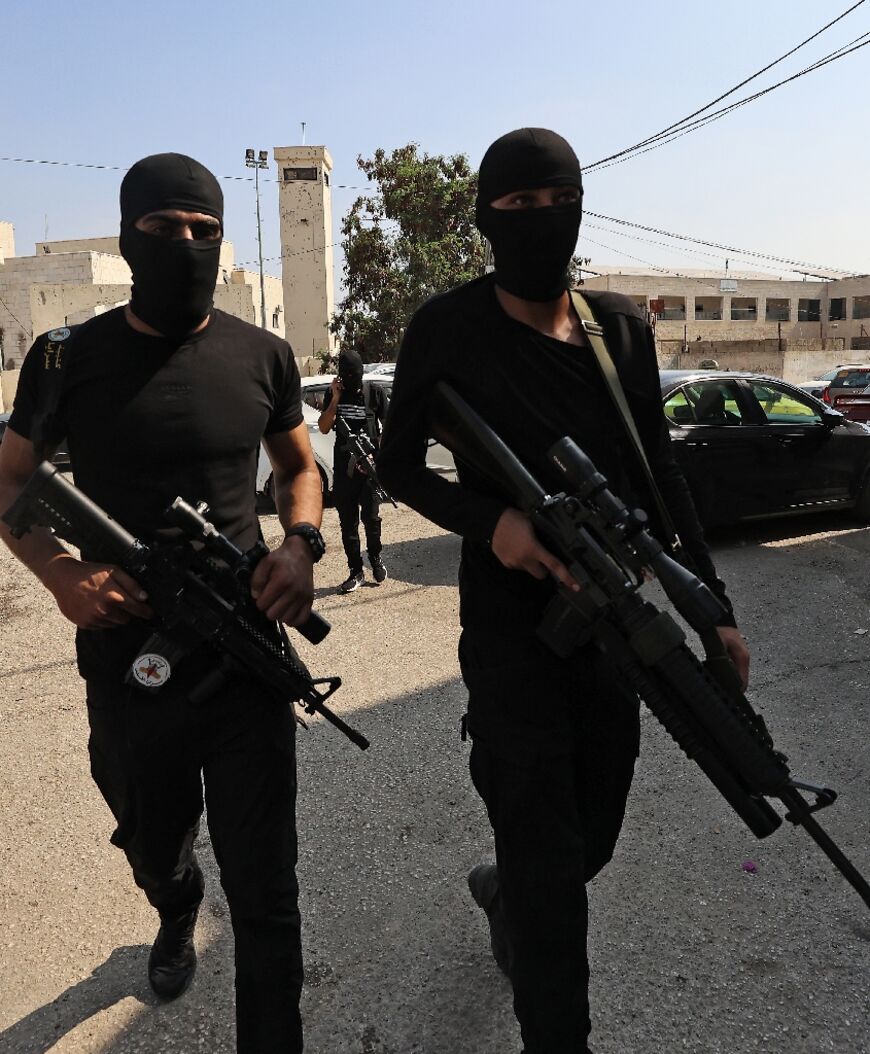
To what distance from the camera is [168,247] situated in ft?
6.57

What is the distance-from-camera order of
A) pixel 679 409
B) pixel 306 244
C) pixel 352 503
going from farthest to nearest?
1. pixel 306 244
2. pixel 679 409
3. pixel 352 503

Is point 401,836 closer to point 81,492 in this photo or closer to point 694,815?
point 694,815

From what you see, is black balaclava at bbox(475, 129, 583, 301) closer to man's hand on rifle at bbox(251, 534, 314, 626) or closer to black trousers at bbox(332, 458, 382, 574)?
man's hand on rifle at bbox(251, 534, 314, 626)

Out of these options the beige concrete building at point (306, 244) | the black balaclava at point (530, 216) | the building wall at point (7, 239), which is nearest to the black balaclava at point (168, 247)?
the black balaclava at point (530, 216)

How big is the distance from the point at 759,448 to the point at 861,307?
63321 millimetres

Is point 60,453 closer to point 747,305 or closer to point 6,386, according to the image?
point 6,386

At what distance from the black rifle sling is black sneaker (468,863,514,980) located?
1.03 m

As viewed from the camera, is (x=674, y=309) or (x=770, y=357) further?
(x=674, y=309)

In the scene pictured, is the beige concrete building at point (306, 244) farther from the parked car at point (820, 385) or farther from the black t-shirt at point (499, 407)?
the black t-shirt at point (499, 407)

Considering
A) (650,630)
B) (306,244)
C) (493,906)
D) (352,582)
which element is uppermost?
(306,244)

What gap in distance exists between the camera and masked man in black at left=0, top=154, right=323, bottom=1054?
1970 mm

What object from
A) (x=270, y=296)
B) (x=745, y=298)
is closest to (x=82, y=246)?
(x=270, y=296)

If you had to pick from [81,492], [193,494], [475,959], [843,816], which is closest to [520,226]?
[193,494]

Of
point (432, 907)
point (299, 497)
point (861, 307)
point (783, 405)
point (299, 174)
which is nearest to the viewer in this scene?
point (299, 497)
